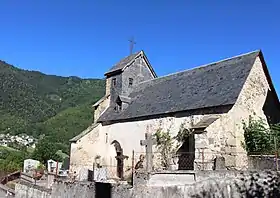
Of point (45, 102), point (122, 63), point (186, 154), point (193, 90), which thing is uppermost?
point (45, 102)

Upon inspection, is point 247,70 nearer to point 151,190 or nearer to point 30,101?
point 151,190

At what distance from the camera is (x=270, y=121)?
70.0 ft

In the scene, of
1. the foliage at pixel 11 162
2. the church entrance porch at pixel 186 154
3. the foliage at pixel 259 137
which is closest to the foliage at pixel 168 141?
the church entrance porch at pixel 186 154

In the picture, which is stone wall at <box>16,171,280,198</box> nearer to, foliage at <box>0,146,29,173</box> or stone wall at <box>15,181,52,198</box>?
stone wall at <box>15,181,52,198</box>

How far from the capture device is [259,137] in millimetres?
18625

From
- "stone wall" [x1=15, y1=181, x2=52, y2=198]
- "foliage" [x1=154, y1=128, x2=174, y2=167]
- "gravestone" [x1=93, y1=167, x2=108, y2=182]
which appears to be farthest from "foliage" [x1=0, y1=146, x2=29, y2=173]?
"foliage" [x1=154, y1=128, x2=174, y2=167]

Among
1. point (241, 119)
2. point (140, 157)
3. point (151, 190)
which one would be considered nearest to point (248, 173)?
point (151, 190)

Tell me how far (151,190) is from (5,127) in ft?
222

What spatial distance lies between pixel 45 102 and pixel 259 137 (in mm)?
80192

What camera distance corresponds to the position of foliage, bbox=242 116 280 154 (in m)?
17.9

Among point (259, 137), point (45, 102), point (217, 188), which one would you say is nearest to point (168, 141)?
point (259, 137)

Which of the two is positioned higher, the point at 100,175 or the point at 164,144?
the point at 164,144

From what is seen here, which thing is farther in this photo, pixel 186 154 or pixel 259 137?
pixel 186 154

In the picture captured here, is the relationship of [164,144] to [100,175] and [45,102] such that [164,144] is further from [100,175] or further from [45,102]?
[45,102]
